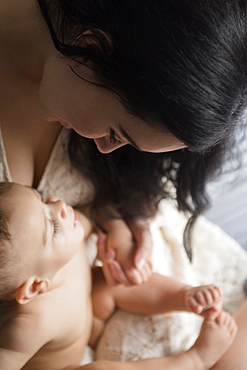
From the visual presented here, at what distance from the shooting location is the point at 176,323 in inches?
49.6

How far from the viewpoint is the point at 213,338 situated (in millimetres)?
1180

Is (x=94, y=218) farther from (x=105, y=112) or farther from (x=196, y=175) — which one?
(x=105, y=112)

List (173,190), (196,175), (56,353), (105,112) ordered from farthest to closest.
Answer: (173,190)
(196,175)
(56,353)
(105,112)

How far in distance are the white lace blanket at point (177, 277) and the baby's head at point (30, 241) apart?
231mm

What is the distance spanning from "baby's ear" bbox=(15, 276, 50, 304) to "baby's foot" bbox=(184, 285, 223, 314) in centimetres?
33

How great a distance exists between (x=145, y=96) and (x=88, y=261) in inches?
26.3

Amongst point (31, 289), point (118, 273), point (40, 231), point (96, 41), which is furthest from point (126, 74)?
point (118, 273)

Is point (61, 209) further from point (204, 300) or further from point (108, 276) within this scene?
point (204, 300)

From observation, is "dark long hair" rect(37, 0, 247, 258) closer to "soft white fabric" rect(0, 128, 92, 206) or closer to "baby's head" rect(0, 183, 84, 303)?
"baby's head" rect(0, 183, 84, 303)

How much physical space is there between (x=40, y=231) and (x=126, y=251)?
327 millimetres

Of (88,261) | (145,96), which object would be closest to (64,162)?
(88,261)

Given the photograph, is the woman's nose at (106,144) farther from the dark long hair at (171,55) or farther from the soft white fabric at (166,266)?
the soft white fabric at (166,266)

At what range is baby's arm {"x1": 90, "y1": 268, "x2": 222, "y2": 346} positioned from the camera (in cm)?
124

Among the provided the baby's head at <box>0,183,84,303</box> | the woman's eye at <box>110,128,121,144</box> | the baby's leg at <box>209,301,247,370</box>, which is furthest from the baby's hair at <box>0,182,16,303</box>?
the baby's leg at <box>209,301,247,370</box>
